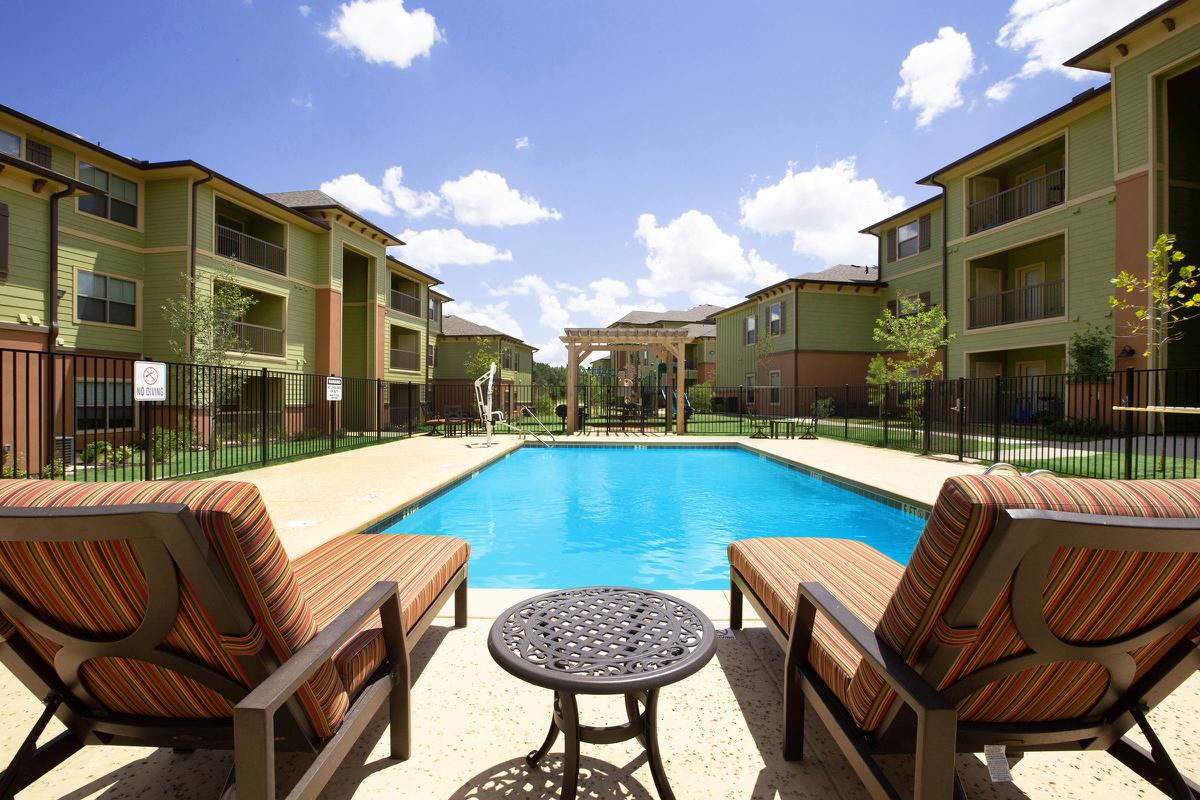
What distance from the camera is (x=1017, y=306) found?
17.7 metres

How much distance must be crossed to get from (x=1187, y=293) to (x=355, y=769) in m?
18.1

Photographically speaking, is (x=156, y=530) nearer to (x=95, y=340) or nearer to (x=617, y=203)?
(x=95, y=340)

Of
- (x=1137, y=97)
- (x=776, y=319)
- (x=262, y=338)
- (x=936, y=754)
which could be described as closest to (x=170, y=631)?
(x=936, y=754)

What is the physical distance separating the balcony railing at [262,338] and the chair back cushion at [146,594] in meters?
16.6

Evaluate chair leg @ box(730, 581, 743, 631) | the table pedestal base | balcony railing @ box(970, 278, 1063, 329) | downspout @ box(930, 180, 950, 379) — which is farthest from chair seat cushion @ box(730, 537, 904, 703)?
downspout @ box(930, 180, 950, 379)

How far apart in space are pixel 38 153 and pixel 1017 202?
27.0 meters

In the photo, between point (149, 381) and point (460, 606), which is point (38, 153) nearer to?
point (149, 381)

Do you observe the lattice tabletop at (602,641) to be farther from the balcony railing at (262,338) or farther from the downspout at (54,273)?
the balcony railing at (262,338)

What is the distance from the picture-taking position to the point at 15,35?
11.9m

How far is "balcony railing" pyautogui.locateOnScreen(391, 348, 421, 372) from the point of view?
23.3 meters

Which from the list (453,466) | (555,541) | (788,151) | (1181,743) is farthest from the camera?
(788,151)

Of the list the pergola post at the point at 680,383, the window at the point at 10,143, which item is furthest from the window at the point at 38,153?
the pergola post at the point at 680,383

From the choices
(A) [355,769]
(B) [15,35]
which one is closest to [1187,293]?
(A) [355,769]

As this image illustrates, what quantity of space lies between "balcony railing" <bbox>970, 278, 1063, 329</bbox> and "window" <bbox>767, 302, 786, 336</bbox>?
831 cm
